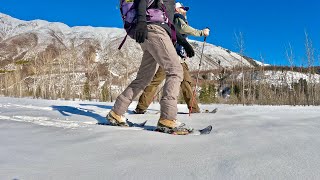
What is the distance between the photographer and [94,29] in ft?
234

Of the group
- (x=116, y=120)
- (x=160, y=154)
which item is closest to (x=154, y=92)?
(x=116, y=120)

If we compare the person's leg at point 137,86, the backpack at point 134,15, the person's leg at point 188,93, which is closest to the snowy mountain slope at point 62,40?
the person's leg at point 188,93

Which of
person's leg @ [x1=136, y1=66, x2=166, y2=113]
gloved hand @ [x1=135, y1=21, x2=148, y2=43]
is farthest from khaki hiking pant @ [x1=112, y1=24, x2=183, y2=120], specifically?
person's leg @ [x1=136, y1=66, x2=166, y2=113]

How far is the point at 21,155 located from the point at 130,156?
54cm

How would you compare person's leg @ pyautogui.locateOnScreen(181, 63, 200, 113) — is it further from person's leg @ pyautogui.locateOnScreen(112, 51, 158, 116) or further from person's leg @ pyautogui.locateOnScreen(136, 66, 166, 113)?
person's leg @ pyautogui.locateOnScreen(112, 51, 158, 116)

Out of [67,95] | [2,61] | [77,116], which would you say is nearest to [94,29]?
[2,61]

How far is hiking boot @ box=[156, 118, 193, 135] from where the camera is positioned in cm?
261

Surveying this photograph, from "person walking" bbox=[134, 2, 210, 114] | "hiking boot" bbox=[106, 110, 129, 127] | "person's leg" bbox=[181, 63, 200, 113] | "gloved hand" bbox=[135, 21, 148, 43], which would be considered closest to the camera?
"gloved hand" bbox=[135, 21, 148, 43]

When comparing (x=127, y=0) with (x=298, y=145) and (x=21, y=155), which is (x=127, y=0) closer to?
(x=21, y=155)

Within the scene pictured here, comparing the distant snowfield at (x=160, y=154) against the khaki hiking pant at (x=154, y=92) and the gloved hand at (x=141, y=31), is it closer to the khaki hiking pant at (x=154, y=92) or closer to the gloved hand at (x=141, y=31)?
the gloved hand at (x=141, y=31)

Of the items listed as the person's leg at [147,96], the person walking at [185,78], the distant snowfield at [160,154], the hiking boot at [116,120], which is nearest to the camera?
the distant snowfield at [160,154]

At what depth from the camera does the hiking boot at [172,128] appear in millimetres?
2607

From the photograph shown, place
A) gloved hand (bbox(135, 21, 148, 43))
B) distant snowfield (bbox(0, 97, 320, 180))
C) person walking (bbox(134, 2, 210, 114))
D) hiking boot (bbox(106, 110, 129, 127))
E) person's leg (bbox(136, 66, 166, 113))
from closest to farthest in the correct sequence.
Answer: distant snowfield (bbox(0, 97, 320, 180)), gloved hand (bbox(135, 21, 148, 43)), hiking boot (bbox(106, 110, 129, 127)), person walking (bbox(134, 2, 210, 114)), person's leg (bbox(136, 66, 166, 113))

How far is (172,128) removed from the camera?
2.68 metres
